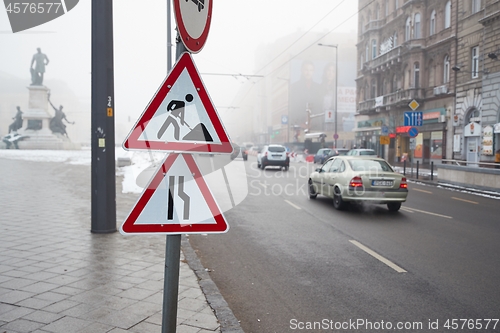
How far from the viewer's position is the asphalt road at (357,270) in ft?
14.1

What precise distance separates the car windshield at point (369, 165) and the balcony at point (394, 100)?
1046 inches

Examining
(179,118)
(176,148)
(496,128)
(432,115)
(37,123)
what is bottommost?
(176,148)

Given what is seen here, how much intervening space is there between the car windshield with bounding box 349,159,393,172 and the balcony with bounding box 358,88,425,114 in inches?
1046

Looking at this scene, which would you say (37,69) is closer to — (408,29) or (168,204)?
(408,29)

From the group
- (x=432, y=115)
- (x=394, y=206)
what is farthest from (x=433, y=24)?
(x=394, y=206)

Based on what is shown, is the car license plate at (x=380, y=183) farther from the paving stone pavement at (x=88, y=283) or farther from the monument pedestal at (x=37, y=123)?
the monument pedestal at (x=37, y=123)

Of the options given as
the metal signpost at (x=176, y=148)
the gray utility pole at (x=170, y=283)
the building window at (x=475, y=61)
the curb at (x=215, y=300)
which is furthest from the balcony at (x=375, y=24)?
the gray utility pole at (x=170, y=283)

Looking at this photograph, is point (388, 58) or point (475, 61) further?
point (388, 58)

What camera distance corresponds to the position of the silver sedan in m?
11.2

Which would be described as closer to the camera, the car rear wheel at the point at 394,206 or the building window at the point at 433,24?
the car rear wheel at the point at 394,206

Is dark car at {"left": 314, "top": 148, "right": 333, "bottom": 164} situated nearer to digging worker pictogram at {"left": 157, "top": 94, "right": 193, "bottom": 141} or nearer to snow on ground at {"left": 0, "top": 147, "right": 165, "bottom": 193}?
snow on ground at {"left": 0, "top": 147, "right": 165, "bottom": 193}

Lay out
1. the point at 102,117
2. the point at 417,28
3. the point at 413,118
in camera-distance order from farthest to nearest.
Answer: the point at 417,28
the point at 413,118
the point at 102,117

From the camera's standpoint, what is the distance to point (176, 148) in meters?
2.70

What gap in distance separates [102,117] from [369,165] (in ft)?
23.8
